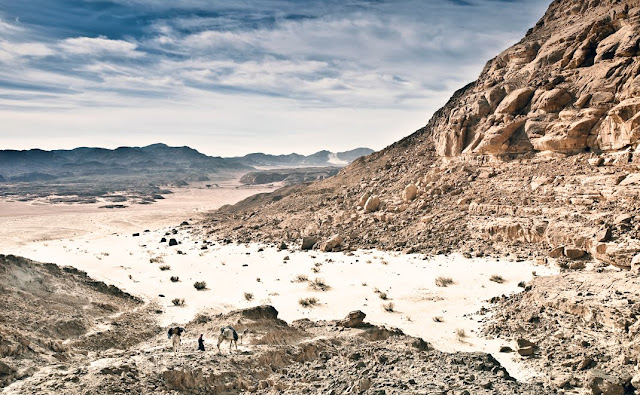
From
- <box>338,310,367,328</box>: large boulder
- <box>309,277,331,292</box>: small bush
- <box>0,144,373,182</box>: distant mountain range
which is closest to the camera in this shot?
<box>338,310,367,328</box>: large boulder

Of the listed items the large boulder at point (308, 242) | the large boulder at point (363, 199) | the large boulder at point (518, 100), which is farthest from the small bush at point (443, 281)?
the large boulder at point (363, 199)

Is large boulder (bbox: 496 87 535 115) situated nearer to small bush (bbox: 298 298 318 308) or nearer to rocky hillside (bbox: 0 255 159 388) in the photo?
small bush (bbox: 298 298 318 308)

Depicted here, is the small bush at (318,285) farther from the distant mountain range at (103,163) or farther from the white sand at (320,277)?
the distant mountain range at (103,163)

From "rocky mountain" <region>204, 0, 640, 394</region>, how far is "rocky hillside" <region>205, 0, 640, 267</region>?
0.20ft

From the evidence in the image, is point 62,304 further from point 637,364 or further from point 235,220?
point 235,220

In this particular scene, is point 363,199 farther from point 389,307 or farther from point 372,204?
point 389,307

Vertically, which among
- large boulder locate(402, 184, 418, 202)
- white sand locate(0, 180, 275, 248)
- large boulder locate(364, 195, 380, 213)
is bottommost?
white sand locate(0, 180, 275, 248)

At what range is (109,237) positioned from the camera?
106 feet

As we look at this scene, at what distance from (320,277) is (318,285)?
124 centimetres

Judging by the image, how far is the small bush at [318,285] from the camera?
15933 millimetres

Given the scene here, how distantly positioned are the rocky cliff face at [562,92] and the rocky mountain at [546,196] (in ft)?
0.21

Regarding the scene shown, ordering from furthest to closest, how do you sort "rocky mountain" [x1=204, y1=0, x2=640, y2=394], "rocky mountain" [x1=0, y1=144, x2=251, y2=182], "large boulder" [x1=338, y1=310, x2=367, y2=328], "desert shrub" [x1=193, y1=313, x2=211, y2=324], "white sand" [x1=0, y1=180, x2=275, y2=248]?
"rocky mountain" [x1=0, y1=144, x2=251, y2=182] < "white sand" [x1=0, y1=180, x2=275, y2=248] < "desert shrub" [x1=193, y1=313, x2=211, y2=324] < "large boulder" [x1=338, y1=310, x2=367, y2=328] < "rocky mountain" [x1=204, y1=0, x2=640, y2=394]

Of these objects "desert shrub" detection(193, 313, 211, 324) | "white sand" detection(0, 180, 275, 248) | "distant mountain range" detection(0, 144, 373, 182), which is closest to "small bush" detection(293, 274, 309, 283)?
"desert shrub" detection(193, 313, 211, 324)

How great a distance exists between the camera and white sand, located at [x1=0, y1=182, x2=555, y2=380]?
12.2 m
